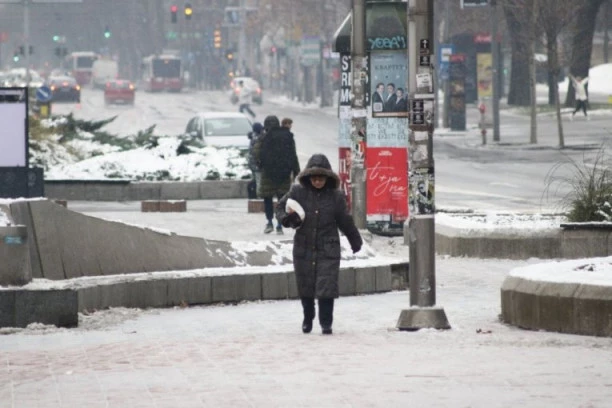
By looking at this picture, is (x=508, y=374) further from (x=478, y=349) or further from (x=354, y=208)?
(x=354, y=208)

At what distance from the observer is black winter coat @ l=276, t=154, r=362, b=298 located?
516 inches

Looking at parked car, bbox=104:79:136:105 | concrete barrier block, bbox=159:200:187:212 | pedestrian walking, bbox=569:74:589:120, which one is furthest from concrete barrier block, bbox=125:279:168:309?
parked car, bbox=104:79:136:105

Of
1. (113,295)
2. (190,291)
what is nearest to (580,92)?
(190,291)

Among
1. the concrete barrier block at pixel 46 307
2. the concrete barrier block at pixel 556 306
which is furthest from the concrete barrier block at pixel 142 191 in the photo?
the concrete barrier block at pixel 556 306

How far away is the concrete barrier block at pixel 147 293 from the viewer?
14812 millimetres

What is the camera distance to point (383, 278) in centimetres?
1678

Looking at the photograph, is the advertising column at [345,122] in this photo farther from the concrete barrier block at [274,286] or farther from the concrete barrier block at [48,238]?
the concrete barrier block at [48,238]

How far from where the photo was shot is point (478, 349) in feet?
39.0

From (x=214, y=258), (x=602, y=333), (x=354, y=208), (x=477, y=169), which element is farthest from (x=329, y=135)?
(x=602, y=333)

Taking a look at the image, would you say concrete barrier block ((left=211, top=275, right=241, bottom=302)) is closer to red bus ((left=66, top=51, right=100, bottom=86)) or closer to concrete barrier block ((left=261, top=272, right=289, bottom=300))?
concrete barrier block ((left=261, top=272, right=289, bottom=300))

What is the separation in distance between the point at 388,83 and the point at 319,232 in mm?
9396

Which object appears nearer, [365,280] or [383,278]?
[365,280]

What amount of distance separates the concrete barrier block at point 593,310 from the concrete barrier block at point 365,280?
4318 millimetres

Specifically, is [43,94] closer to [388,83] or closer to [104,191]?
[104,191]
